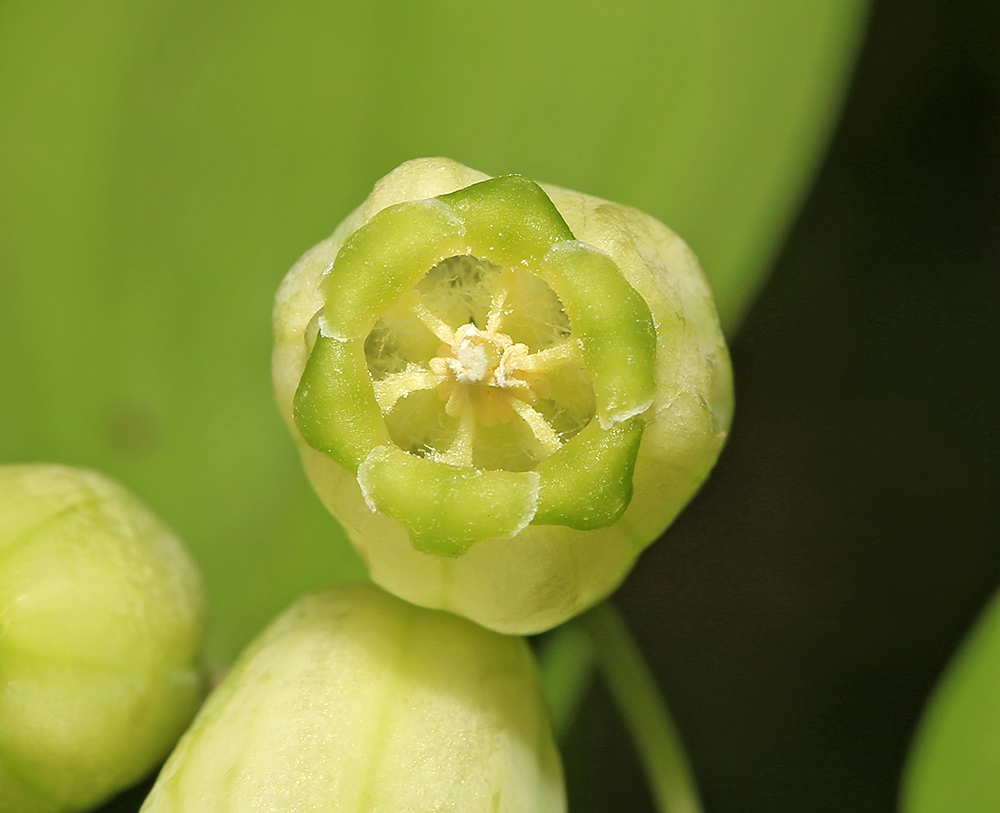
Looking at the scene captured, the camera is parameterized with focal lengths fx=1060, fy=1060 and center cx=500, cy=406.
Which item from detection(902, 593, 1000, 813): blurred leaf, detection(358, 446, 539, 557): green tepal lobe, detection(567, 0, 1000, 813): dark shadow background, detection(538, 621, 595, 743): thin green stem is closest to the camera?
detection(358, 446, 539, 557): green tepal lobe

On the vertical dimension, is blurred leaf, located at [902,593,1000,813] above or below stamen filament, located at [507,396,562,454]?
below

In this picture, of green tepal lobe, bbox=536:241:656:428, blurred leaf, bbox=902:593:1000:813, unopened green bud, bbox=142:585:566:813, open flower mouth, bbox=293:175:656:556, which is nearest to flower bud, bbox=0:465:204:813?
unopened green bud, bbox=142:585:566:813

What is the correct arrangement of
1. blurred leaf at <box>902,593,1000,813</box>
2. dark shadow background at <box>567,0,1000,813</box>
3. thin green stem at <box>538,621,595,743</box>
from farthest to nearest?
dark shadow background at <box>567,0,1000,813</box> → thin green stem at <box>538,621,595,743</box> → blurred leaf at <box>902,593,1000,813</box>

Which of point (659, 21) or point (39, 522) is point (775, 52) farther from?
point (39, 522)

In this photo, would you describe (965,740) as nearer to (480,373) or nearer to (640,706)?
(640,706)

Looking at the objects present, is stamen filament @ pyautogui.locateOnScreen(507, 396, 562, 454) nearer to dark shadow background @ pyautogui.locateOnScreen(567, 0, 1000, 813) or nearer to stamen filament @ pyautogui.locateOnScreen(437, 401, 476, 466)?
stamen filament @ pyautogui.locateOnScreen(437, 401, 476, 466)

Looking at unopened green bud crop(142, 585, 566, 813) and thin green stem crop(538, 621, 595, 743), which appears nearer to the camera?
unopened green bud crop(142, 585, 566, 813)

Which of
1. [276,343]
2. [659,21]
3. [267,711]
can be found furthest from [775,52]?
[267,711]

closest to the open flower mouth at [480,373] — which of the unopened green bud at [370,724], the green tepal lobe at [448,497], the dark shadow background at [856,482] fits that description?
the green tepal lobe at [448,497]
